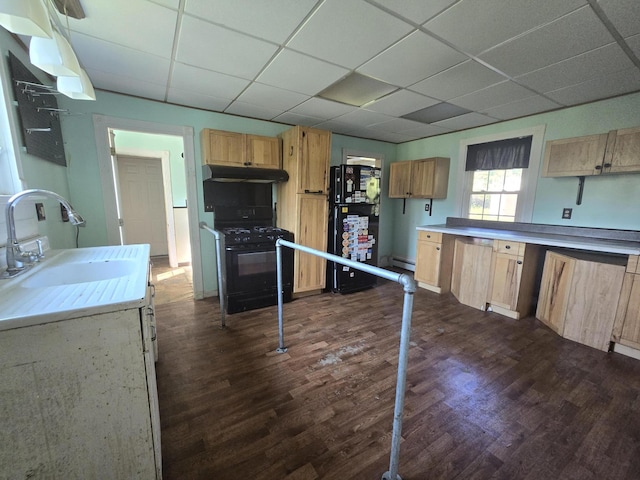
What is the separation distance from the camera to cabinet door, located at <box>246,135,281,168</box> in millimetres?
3260

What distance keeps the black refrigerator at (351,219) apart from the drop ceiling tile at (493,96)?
4.26 ft

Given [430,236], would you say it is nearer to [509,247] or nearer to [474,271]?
[474,271]

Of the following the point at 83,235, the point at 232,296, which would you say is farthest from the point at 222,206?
the point at 83,235

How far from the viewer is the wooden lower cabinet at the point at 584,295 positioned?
225 centimetres

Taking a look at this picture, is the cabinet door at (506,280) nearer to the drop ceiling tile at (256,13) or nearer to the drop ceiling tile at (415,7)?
the drop ceiling tile at (415,7)

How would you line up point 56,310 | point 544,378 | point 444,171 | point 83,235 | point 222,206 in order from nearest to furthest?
point 56,310 < point 544,378 < point 83,235 < point 222,206 < point 444,171

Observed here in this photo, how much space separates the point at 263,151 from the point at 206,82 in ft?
3.38

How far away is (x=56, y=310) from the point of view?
85 centimetres

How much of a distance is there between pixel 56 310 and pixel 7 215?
2.61ft

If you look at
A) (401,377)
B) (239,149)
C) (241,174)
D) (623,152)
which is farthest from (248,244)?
(623,152)

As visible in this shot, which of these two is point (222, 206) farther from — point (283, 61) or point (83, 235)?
point (283, 61)

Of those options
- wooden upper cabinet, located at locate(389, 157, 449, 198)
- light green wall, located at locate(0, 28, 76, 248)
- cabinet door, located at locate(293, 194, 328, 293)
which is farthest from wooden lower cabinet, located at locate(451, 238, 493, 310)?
light green wall, located at locate(0, 28, 76, 248)

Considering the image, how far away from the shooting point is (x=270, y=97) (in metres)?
2.77

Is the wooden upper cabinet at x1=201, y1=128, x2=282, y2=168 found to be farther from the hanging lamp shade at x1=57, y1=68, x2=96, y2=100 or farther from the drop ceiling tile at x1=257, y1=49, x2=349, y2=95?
the hanging lamp shade at x1=57, y1=68, x2=96, y2=100
